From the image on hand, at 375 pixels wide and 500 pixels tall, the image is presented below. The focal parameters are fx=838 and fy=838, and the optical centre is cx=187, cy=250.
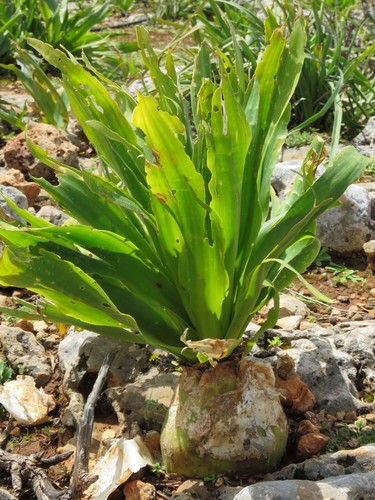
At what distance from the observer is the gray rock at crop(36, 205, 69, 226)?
4266 millimetres

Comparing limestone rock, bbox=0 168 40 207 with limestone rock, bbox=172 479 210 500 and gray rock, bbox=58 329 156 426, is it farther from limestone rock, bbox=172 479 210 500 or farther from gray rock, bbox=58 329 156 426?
limestone rock, bbox=172 479 210 500

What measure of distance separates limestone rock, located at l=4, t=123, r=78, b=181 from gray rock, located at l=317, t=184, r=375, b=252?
1655 millimetres

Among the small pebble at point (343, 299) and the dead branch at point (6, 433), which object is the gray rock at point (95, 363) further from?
the small pebble at point (343, 299)

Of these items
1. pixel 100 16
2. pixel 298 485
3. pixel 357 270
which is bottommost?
pixel 357 270

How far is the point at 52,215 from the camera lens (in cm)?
429

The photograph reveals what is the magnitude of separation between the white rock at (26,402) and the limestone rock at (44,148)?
2.06m

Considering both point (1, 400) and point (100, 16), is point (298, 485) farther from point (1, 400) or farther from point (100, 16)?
point (100, 16)

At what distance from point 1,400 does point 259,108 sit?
4.39ft

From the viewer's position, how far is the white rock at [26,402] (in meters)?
2.90

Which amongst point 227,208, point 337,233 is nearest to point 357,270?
point 337,233

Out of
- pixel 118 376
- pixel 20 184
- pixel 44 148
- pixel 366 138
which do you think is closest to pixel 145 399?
pixel 118 376

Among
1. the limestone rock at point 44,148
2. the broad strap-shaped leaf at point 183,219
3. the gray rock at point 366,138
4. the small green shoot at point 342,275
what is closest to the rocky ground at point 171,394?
the small green shoot at point 342,275

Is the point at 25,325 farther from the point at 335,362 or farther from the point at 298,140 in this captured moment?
the point at 298,140

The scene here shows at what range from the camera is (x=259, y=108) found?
8.84 ft
